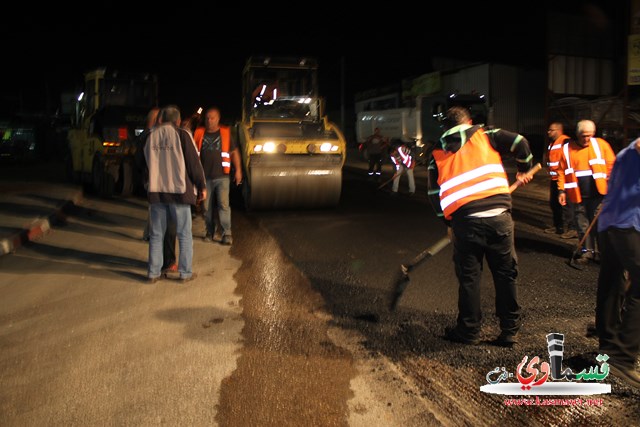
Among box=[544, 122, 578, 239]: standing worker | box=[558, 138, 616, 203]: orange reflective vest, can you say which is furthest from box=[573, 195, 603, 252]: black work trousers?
box=[544, 122, 578, 239]: standing worker

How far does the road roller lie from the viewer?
10391 millimetres

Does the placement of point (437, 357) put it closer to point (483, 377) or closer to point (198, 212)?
point (483, 377)

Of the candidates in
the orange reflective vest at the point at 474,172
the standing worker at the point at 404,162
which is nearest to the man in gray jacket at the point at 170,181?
the orange reflective vest at the point at 474,172

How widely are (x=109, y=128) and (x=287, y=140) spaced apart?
500 centimetres

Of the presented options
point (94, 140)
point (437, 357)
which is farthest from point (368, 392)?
point (94, 140)

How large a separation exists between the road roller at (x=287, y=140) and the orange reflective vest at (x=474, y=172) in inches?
247

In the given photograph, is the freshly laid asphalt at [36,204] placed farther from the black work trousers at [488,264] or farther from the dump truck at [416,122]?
the dump truck at [416,122]

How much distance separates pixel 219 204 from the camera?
8227mm

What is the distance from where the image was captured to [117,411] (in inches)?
141

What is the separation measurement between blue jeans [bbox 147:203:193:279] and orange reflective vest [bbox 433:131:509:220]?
10.1ft

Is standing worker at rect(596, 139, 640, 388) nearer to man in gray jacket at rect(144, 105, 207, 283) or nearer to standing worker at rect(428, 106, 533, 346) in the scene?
standing worker at rect(428, 106, 533, 346)

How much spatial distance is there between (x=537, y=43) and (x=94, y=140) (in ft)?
110

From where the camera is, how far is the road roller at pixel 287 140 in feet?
34.1

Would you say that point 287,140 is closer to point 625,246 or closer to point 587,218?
point 587,218
